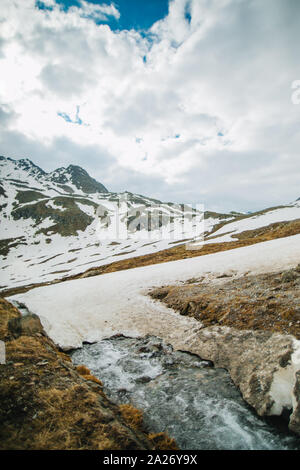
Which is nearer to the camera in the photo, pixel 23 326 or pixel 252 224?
pixel 23 326

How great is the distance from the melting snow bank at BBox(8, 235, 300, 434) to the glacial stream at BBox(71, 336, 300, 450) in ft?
1.51

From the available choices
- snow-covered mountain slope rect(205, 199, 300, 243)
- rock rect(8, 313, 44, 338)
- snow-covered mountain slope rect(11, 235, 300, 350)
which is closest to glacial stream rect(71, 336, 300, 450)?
snow-covered mountain slope rect(11, 235, 300, 350)

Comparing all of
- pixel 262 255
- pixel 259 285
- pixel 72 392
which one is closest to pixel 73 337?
pixel 72 392

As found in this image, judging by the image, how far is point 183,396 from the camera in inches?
292

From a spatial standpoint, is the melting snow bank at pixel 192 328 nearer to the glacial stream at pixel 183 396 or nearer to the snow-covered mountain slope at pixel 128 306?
the snow-covered mountain slope at pixel 128 306

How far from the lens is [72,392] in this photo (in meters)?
6.20

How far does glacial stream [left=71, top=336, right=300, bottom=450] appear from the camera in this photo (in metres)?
5.72

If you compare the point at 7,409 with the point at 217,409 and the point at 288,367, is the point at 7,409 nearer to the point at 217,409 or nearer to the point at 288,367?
the point at 217,409

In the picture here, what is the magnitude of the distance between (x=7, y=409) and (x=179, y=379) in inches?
238

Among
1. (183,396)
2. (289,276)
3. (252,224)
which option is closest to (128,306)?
(183,396)

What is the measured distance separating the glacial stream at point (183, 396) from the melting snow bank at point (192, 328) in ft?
1.51

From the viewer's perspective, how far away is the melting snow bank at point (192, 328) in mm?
6582

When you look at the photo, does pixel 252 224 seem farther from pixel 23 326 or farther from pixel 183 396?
pixel 23 326

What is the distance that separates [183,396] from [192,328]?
449cm
